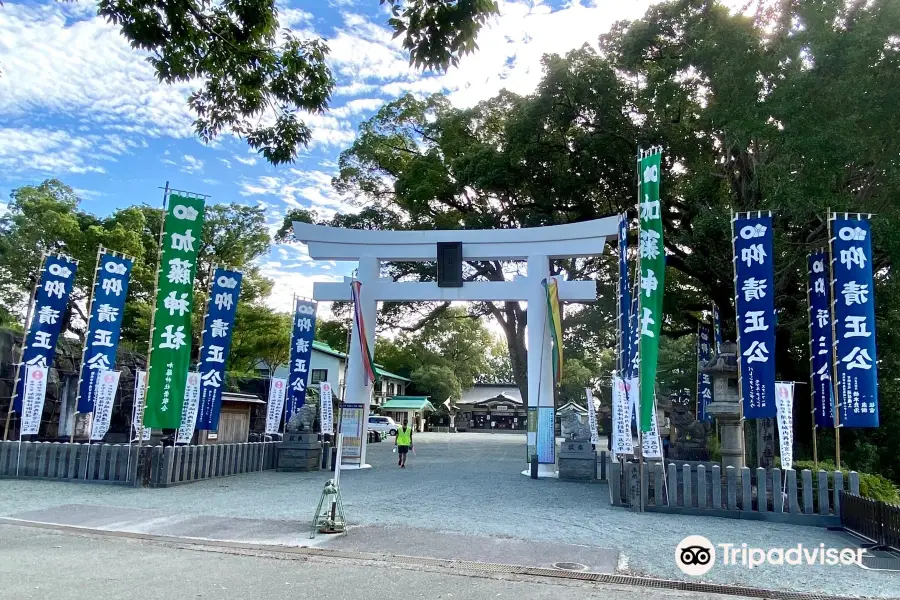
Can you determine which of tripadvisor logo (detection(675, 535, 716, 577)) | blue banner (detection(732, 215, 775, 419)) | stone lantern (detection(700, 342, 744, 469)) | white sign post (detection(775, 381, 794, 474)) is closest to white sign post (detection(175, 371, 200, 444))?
tripadvisor logo (detection(675, 535, 716, 577))

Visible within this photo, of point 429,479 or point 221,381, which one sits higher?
point 221,381

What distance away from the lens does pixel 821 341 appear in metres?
11.2

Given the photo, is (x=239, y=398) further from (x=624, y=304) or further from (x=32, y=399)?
(x=624, y=304)

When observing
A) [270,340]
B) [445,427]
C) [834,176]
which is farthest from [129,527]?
[445,427]

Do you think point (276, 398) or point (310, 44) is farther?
point (276, 398)

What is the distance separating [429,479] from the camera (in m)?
14.2

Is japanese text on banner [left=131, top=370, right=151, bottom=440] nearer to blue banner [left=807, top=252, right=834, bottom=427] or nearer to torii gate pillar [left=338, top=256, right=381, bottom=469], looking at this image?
torii gate pillar [left=338, top=256, right=381, bottom=469]

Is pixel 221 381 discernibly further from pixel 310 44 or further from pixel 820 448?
pixel 820 448

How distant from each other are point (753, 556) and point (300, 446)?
36.0ft

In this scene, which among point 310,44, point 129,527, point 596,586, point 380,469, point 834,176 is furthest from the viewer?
point 380,469

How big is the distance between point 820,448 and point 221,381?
1652 centimetres

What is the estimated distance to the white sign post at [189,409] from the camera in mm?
13594

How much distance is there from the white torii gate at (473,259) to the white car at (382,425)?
17797mm

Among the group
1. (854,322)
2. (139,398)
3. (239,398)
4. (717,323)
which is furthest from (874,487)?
(239,398)
